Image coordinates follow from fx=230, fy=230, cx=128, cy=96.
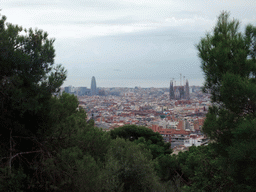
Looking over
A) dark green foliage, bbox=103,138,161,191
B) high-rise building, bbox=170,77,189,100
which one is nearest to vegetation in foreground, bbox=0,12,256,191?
dark green foliage, bbox=103,138,161,191

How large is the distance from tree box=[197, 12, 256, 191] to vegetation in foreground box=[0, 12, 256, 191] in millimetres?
17

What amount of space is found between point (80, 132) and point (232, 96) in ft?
12.1

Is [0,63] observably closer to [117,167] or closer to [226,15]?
[117,167]

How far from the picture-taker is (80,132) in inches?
233

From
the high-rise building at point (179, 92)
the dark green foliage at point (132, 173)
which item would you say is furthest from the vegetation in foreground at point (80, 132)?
the high-rise building at point (179, 92)

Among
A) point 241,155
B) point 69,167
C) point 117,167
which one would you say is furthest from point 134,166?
point 241,155

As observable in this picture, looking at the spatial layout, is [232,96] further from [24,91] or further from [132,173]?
[24,91]

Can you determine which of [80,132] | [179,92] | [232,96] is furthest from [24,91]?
[179,92]

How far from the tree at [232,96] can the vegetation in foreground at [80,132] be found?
0.02 metres

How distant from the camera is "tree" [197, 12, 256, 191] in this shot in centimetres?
427

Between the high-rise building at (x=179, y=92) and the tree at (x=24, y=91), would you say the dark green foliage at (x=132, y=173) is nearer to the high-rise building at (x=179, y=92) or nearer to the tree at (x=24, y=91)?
the tree at (x=24, y=91)

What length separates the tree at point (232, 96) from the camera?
4266mm

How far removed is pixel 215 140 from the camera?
5.18 m

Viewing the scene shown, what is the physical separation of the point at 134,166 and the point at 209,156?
7.33 feet
